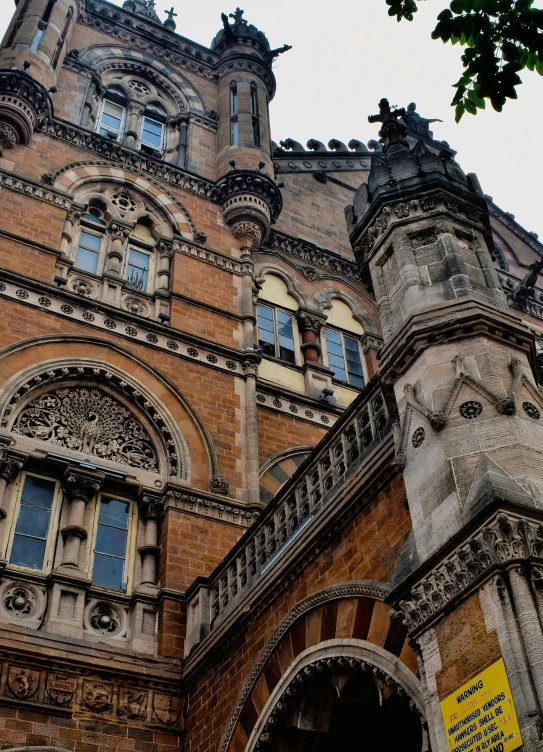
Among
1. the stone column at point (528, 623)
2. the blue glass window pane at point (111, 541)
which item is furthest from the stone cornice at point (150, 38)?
the stone column at point (528, 623)

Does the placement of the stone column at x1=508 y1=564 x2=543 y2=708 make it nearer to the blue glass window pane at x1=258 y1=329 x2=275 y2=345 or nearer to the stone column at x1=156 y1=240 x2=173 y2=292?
the stone column at x1=156 y1=240 x2=173 y2=292

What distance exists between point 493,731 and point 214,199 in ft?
49.0

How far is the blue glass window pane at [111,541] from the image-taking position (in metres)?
12.8

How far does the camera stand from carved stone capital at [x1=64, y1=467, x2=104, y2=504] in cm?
1288

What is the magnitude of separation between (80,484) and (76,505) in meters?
0.35

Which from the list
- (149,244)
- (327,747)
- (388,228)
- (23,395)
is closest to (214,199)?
(149,244)

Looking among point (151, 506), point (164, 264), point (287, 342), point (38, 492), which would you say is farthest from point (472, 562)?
point (287, 342)

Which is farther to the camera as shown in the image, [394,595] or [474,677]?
[394,595]

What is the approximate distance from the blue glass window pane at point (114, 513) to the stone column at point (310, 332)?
19.3ft

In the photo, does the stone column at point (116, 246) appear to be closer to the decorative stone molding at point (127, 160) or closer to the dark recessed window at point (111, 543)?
the decorative stone molding at point (127, 160)

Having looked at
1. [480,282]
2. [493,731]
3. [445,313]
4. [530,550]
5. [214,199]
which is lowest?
[493,731]

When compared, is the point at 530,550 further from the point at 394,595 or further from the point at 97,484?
the point at 97,484

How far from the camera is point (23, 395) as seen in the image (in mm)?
13414

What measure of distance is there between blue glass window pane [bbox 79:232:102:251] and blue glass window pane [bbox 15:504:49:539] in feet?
19.2
